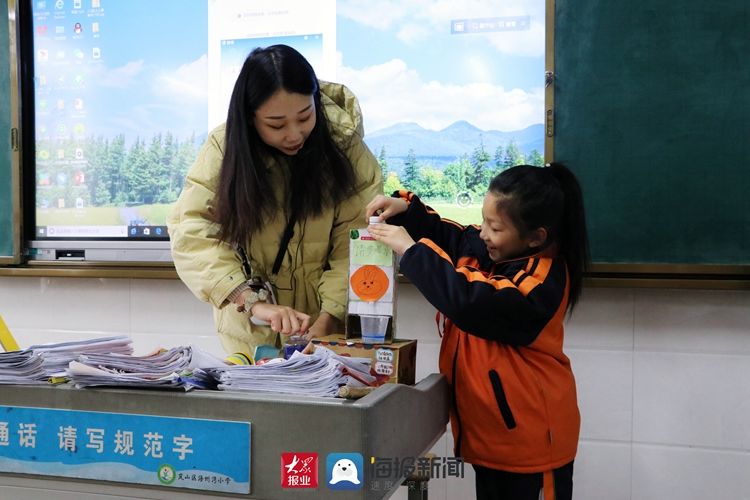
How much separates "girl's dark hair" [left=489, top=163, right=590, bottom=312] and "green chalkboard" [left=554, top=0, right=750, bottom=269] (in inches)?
24.6

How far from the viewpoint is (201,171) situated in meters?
1.67

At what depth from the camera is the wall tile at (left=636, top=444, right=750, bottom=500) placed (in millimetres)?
2051

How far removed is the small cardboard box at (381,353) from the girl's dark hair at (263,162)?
1.42 ft

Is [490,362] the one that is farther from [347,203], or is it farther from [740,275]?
[740,275]

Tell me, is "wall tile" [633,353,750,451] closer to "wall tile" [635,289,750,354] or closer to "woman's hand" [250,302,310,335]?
"wall tile" [635,289,750,354]

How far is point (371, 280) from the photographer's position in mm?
1344

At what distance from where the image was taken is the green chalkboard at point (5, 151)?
8.50 ft

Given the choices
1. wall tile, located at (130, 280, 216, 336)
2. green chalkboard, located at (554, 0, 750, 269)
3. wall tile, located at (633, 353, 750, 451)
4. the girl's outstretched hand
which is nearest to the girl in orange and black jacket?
the girl's outstretched hand

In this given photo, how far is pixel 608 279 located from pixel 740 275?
1.20 ft

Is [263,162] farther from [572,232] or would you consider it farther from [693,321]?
[693,321]

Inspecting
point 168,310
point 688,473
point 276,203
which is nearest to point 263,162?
point 276,203

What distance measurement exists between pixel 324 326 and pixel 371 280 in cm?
31

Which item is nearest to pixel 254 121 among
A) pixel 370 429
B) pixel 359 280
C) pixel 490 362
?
pixel 359 280

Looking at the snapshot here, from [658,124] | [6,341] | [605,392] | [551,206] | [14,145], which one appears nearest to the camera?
[6,341]
